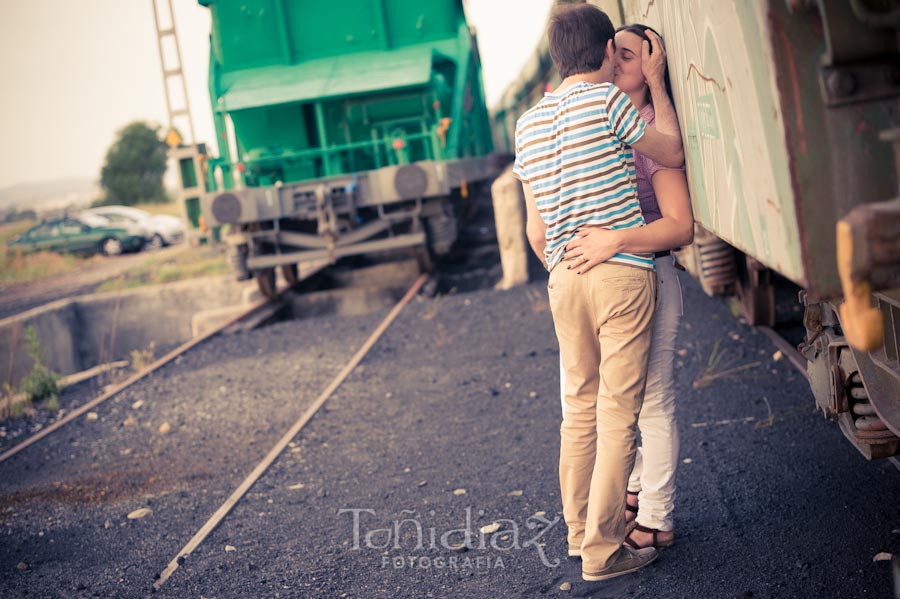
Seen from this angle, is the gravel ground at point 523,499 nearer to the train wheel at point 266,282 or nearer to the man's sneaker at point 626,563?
the man's sneaker at point 626,563

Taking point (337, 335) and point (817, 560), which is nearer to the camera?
point (817, 560)

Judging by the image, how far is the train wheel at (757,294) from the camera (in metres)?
5.39

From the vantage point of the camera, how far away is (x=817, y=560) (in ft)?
9.96

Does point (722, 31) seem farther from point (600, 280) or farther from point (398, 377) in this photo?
point (398, 377)

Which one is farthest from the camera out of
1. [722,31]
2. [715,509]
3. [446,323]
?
[446,323]

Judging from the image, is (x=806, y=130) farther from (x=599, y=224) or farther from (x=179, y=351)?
(x=179, y=351)

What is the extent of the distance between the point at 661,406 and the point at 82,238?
24.6 metres

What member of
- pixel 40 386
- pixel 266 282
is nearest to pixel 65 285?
pixel 266 282

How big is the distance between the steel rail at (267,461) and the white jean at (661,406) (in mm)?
2048

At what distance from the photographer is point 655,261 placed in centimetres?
306

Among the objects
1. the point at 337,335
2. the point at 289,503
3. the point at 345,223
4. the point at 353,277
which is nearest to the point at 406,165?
the point at 345,223

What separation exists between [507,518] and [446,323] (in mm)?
4550

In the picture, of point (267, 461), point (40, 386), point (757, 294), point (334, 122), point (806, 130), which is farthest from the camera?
point (334, 122)

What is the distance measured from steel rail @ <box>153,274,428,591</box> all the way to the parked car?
1824 centimetres
